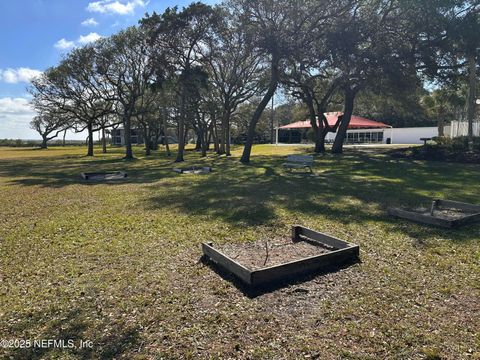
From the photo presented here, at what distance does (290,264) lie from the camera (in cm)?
421

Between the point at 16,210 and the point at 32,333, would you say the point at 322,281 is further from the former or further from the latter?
the point at 16,210

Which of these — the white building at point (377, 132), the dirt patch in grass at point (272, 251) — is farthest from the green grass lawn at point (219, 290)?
the white building at point (377, 132)

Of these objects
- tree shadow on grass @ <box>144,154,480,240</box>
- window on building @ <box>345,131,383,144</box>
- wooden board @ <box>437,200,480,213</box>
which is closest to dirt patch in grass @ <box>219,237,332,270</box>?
tree shadow on grass @ <box>144,154,480,240</box>

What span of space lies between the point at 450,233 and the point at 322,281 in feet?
10.2

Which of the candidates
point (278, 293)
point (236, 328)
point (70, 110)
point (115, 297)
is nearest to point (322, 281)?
point (278, 293)

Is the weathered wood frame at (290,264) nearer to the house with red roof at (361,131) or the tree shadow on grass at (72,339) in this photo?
the tree shadow on grass at (72,339)

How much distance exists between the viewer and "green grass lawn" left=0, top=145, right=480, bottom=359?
2.98m

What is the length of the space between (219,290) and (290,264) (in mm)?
900

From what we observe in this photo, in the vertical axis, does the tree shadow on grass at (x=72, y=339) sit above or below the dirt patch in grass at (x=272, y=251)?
below

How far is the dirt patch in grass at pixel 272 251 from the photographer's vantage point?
Result: 15.6 feet

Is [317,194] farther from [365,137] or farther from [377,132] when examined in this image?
[365,137]

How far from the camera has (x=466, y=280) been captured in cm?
412

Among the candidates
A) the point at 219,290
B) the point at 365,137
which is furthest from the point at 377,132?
the point at 219,290

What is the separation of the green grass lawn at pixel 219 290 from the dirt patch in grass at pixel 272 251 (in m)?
0.42
